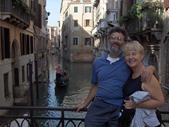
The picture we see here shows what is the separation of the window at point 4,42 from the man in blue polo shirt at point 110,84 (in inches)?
425

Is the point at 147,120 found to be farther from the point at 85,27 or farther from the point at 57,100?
the point at 85,27

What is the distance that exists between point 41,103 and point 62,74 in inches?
276

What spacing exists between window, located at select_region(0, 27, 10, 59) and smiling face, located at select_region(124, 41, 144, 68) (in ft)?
36.5

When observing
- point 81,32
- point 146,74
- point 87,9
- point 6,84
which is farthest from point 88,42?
point 146,74

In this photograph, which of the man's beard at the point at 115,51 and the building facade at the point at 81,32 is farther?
the building facade at the point at 81,32

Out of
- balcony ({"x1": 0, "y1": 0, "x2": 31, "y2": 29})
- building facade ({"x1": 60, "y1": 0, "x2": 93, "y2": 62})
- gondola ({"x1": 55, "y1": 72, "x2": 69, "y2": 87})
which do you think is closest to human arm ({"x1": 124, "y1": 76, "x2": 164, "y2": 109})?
balcony ({"x1": 0, "y1": 0, "x2": 31, "y2": 29})

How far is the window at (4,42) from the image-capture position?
1410 centimetres

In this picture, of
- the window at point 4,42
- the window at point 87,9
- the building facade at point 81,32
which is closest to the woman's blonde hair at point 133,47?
the window at point 4,42

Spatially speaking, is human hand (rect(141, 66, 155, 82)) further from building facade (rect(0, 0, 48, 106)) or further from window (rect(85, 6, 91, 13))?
window (rect(85, 6, 91, 13))

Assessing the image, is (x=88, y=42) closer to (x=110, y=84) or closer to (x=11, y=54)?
(x=11, y=54)

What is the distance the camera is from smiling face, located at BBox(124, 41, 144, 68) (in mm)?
3188

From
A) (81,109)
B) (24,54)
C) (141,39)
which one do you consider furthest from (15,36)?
(81,109)

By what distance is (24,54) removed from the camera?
67.3 ft

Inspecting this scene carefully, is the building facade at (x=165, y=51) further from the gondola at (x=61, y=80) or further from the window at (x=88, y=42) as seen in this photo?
the window at (x=88, y=42)
